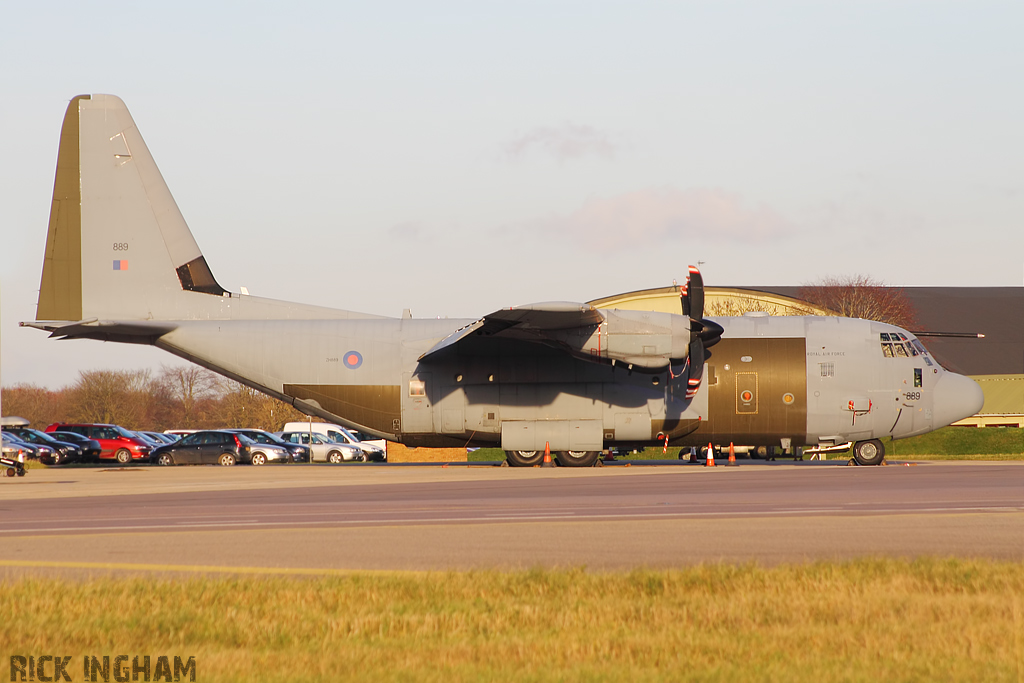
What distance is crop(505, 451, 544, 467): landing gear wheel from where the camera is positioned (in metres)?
30.1

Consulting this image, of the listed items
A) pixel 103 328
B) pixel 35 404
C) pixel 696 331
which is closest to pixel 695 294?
pixel 696 331

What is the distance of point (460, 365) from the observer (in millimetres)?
29141

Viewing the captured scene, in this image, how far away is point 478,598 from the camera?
780 centimetres

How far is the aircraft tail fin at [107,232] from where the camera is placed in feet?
96.7

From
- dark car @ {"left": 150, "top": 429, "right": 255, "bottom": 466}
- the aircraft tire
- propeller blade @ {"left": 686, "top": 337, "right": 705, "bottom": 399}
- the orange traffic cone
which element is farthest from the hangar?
propeller blade @ {"left": 686, "top": 337, "right": 705, "bottom": 399}

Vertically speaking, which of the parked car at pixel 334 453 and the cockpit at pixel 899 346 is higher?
the cockpit at pixel 899 346

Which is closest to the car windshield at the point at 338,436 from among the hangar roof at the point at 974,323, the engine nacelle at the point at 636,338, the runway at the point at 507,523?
the engine nacelle at the point at 636,338

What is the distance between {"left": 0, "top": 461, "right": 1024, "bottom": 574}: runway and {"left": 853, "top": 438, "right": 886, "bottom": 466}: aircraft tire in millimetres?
6583

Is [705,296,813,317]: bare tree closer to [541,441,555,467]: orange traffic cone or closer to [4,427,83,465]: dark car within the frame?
[541,441,555,467]: orange traffic cone

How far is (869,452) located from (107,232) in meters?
24.9

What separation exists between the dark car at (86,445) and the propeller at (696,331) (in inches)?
1238

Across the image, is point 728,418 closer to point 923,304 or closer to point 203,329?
point 203,329

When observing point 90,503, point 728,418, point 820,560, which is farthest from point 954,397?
point 90,503

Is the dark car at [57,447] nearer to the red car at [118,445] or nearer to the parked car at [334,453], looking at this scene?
the red car at [118,445]
